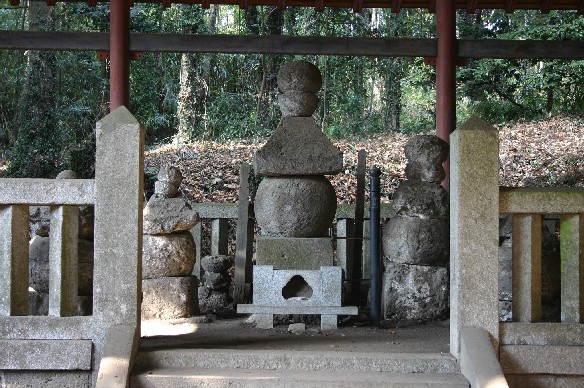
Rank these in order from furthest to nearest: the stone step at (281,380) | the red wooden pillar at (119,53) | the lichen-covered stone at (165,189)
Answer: the red wooden pillar at (119,53) < the lichen-covered stone at (165,189) < the stone step at (281,380)

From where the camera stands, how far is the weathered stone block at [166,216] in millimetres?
6332

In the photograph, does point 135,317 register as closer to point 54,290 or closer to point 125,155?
point 54,290

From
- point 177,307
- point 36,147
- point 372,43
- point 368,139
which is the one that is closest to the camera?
point 177,307

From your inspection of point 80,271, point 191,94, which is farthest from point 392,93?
point 80,271

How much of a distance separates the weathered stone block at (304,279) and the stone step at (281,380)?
1585 millimetres

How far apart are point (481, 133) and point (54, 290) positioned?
3044 millimetres

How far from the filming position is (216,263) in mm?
7410

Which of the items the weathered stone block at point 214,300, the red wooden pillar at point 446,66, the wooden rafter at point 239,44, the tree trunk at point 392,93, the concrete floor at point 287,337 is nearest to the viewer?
the concrete floor at point 287,337

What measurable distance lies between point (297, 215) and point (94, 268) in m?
2.11

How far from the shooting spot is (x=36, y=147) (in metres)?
Answer: 13.6

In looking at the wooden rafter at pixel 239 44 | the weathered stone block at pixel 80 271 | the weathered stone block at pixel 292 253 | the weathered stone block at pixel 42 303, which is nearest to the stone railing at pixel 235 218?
the weathered stone block at pixel 292 253

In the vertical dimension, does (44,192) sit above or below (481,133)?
below

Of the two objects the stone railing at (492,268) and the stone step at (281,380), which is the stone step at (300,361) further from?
the stone railing at (492,268)

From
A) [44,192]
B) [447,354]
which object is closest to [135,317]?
[44,192]
